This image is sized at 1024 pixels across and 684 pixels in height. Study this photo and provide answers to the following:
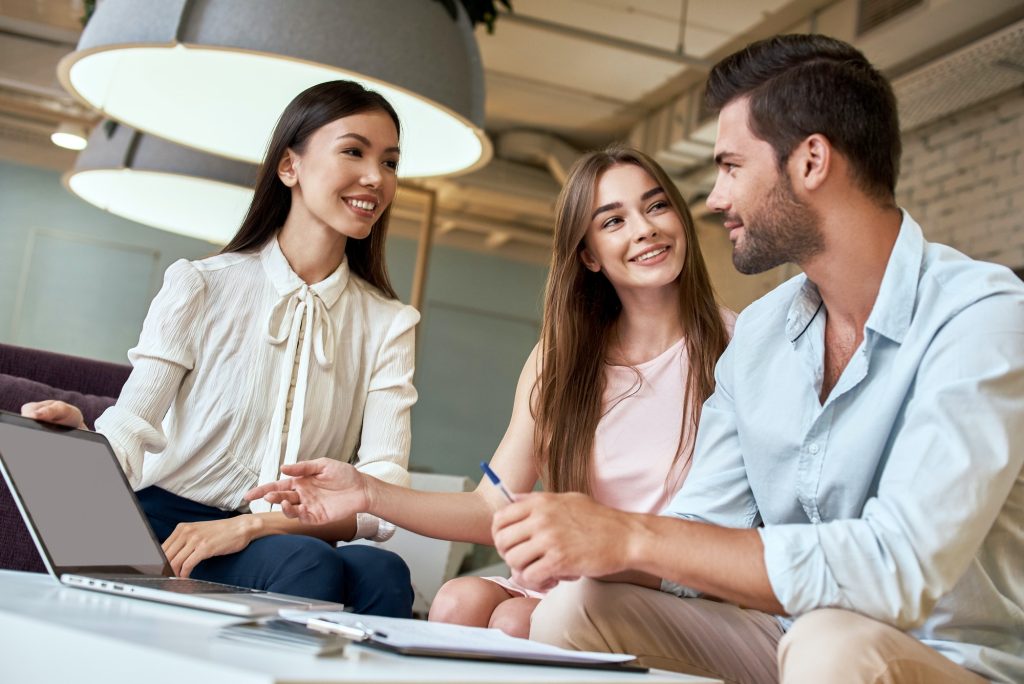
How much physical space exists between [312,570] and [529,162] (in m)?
6.98

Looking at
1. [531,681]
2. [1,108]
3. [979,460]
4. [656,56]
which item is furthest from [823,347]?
[1,108]

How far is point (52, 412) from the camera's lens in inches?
56.2

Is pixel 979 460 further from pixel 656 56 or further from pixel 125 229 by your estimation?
pixel 125 229

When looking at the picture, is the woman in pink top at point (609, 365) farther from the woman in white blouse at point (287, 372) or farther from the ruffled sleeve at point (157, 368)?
the ruffled sleeve at point (157, 368)

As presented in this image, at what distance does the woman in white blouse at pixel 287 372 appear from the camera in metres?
1.78

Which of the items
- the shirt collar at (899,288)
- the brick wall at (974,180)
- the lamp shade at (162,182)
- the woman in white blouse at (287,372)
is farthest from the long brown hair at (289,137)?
the brick wall at (974,180)

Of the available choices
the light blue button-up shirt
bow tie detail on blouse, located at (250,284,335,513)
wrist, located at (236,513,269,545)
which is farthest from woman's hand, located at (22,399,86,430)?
the light blue button-up shirt

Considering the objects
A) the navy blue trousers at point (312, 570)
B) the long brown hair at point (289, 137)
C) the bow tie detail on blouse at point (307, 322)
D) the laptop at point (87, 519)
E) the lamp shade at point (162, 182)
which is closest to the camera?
the laptop at point (87, 519)

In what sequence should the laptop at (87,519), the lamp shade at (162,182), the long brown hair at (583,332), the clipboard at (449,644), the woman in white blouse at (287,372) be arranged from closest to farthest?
1. the clipboard at (449,644)
2. the laptop at (87,519)
3. the woman in white blouse at (287,372)
4. the long brown hair at (583,332)
5. the lamp shade at (162,182)

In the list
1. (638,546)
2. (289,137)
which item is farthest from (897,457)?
(289,137)

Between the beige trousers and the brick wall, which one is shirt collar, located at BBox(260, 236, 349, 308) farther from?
the brick wall

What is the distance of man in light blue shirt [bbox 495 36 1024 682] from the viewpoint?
107 centimetres

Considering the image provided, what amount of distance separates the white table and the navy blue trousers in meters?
0.66

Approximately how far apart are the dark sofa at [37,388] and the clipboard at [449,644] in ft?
3.80
